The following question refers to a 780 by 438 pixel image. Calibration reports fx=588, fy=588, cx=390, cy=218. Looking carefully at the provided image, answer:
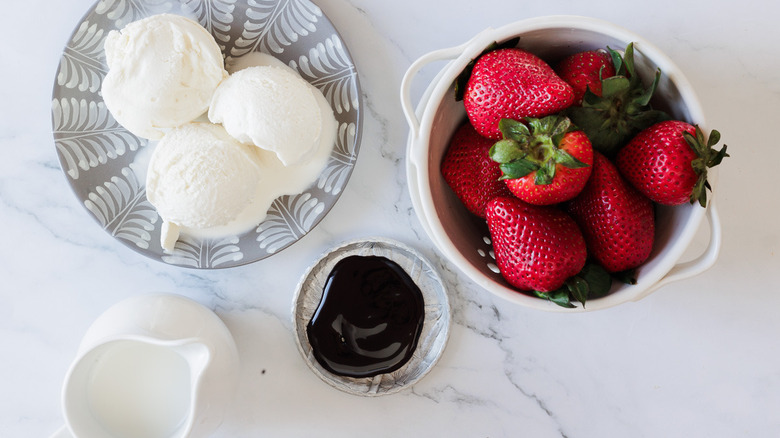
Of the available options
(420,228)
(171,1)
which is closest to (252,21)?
(171,1)

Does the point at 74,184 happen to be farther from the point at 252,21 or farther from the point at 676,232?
the point at 676,232

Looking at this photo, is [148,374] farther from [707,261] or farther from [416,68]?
[707,261]

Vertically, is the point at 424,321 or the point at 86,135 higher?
the point at 86,135

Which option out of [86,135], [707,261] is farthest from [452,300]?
[86,135]

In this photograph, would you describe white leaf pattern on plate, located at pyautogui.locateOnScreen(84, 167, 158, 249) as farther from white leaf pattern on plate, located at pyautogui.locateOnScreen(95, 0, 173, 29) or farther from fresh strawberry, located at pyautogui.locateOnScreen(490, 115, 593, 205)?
fresh strawberry, located at pyautogui.locateOnScreen(490, 115, 593, 205)

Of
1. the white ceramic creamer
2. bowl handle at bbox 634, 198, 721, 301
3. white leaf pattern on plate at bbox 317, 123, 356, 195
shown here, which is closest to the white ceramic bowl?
bowl handle at bbox 634, 198, 721, 301

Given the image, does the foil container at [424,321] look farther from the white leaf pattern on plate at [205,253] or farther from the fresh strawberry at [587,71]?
the fresh strawberry at [587,71]

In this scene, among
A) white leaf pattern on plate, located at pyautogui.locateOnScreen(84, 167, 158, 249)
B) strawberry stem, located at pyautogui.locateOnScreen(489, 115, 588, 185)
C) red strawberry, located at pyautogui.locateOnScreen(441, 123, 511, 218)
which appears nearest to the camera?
strawberry stem, located at pyautogui.locateOnScreen(489, 115, 588, 185)
